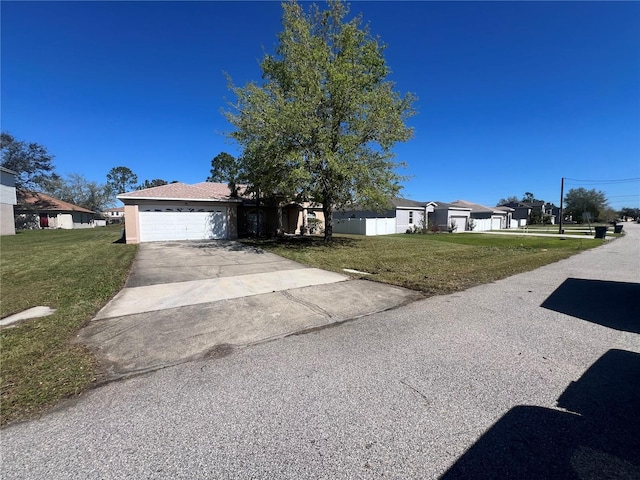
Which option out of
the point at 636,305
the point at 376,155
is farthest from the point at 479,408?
the point at 376,155

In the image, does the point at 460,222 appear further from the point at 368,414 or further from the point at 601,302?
the point at 368,414

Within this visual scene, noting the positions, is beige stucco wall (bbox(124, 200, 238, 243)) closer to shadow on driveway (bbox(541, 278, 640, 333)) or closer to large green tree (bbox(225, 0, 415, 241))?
large green tree (bbox(225, 0, 415, 241))

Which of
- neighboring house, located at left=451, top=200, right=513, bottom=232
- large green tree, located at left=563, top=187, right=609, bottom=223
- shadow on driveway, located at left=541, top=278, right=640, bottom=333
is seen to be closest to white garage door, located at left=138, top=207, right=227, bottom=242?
shadow on driveway, located at left=541, top=278, right=640, bottom=333

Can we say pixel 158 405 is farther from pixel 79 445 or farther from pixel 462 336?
pixel 462 336

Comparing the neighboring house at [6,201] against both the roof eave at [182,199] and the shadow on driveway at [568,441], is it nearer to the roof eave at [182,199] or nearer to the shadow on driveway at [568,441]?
the roof eave at [182,199]

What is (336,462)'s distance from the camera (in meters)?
2.00

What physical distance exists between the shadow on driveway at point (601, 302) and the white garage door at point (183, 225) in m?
18.2

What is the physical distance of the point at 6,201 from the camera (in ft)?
86.7

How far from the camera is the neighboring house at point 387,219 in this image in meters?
28.4

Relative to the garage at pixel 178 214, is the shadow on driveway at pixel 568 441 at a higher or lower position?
lower

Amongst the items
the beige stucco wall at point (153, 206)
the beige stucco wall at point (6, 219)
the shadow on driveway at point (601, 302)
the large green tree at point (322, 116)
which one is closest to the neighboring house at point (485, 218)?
the large green tree at point (322, 116)

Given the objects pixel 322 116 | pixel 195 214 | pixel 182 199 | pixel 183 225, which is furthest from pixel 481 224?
pixel 182 199

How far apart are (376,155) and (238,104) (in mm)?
7345

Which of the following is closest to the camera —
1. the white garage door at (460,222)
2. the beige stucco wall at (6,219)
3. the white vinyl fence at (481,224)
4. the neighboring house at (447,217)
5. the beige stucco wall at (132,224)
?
the beige stucco wall at (132,224)
